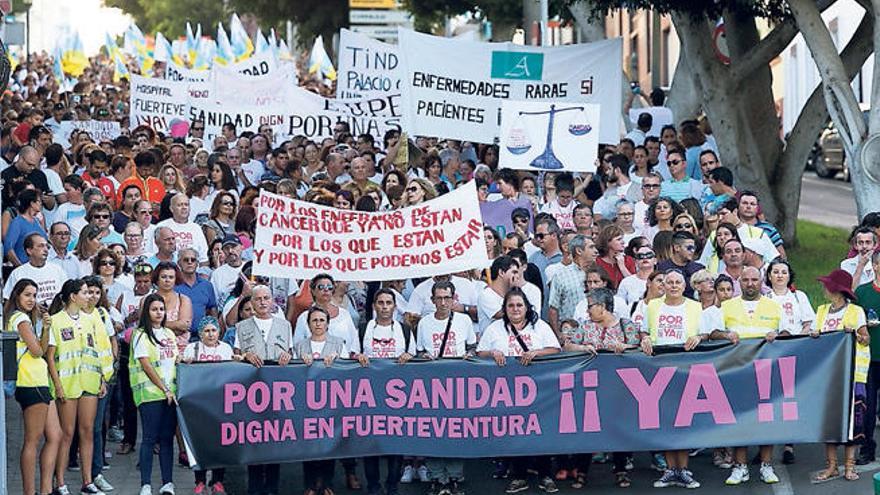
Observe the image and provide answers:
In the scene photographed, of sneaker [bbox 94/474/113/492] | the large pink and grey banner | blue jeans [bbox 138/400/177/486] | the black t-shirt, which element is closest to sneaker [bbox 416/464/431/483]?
the large pink and grey banner

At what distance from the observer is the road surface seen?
30391 millimetres

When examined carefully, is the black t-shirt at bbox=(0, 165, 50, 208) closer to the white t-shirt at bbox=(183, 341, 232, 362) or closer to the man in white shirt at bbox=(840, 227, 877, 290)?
the white t-shirt at bbox=(183, 341, 232, 362)

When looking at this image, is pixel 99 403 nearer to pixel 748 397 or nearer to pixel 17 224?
pixel 17 224

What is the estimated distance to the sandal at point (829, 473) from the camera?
12.6 m

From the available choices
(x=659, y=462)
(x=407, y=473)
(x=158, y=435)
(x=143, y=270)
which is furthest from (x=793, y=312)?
(x=143, y=270)

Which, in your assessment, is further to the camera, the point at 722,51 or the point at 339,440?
the point at 722,51

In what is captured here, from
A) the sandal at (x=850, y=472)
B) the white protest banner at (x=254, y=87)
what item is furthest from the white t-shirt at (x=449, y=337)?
the white protest banner at (x=254, y=87)

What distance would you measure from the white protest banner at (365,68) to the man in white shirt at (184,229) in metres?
6.29

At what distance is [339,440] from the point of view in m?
12.4

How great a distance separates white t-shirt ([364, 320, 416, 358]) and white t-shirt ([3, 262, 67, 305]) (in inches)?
90.6

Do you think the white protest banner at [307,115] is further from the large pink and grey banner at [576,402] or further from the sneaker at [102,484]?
the large pink and grey banner at [576,402]

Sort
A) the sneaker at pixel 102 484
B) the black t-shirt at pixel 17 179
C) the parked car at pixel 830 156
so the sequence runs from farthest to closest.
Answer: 1. the parked car at pixel 830 156
2. the black t-shirt at pixel 17 179
3. the sneaker at pixel 102 484

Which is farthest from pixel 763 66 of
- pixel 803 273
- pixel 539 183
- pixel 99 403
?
pixel 99 403

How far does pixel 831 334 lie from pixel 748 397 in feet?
2.22
